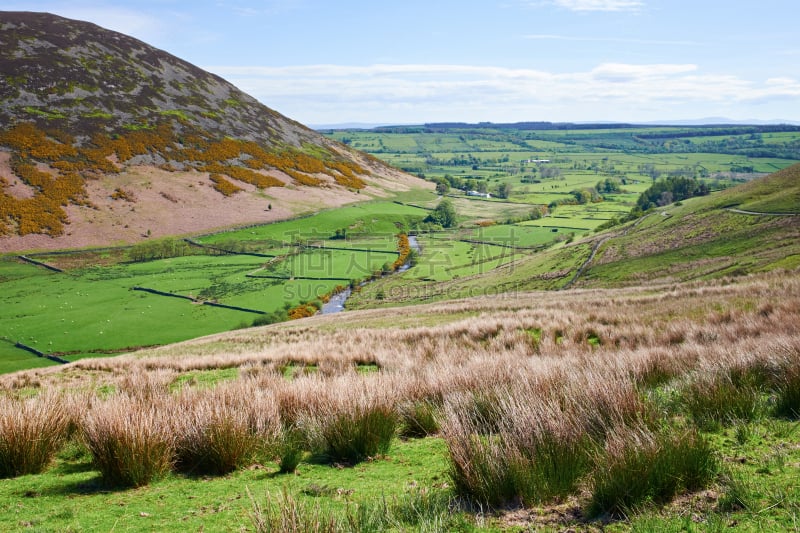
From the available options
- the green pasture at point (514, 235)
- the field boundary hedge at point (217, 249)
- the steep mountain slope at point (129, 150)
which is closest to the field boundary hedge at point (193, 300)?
the steep mountain slope at point (129, 150)

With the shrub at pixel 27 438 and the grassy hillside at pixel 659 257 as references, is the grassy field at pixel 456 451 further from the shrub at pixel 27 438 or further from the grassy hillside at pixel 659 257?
the grassy hillside at pixel 659 257

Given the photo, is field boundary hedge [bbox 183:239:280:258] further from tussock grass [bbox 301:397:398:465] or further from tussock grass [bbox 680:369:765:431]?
tussock grass [bbox 680:369:765:431]

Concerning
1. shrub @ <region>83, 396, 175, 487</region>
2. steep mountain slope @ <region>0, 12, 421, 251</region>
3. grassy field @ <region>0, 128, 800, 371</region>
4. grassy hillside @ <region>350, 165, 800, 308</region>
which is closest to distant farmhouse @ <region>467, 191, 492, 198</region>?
steep mountain slope @ <region>0, 12, 421, 251</region>

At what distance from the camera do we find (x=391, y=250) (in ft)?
345

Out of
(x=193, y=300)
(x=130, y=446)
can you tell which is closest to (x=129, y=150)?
(x=193, y=300)

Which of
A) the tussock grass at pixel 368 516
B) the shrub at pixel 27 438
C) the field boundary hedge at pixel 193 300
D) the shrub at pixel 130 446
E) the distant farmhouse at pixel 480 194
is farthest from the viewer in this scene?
the distant farmhouse at pixel 480 194

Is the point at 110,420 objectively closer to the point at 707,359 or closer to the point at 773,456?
the point at 773,456

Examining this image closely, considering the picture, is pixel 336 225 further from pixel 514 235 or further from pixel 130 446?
pixel 130 446

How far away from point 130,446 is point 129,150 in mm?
120945

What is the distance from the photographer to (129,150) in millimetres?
111000

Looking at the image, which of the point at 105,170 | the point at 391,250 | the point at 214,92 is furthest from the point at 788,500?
the point at 214,92

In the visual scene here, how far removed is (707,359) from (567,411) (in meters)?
4.43

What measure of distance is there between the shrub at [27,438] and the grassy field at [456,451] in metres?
0.04

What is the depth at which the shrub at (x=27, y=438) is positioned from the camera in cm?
629
